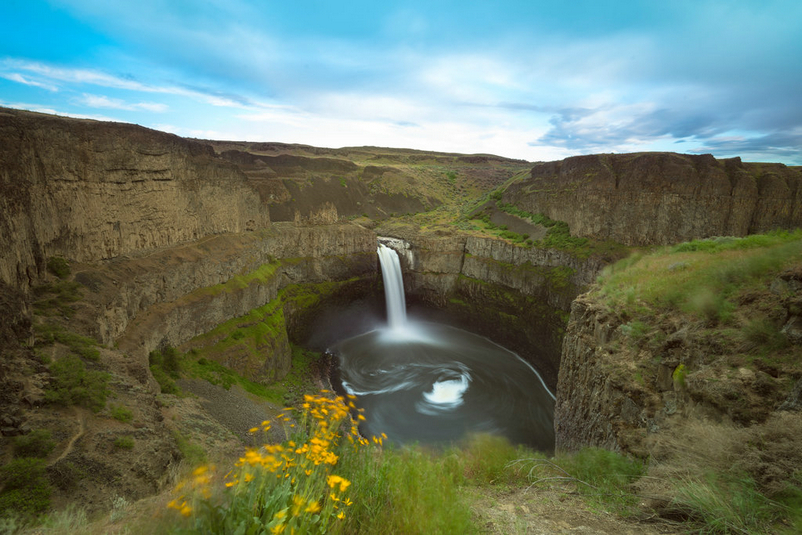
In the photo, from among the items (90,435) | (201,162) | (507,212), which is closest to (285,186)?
(201,162)

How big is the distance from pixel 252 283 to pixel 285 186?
24839mm

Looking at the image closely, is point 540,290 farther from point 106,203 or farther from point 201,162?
point 106,203

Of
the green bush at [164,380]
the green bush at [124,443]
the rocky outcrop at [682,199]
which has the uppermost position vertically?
the rocky outcrop at [682,199]

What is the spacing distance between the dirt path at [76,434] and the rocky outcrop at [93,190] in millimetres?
5031

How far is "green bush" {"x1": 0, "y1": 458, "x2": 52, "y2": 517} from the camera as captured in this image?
6437 mm

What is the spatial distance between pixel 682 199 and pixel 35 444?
33070 millimetres

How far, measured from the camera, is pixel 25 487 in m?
6.78

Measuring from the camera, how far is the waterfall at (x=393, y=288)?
117ft

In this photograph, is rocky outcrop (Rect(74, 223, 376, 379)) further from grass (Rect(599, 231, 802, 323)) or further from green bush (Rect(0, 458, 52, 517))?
grass (Rect(599, 231, 802, 323))

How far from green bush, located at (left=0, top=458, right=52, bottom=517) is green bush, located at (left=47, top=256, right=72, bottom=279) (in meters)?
9.67

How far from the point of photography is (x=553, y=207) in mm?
36688

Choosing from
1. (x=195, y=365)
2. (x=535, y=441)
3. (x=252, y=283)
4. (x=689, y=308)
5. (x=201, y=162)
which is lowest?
(x=535, y=441)

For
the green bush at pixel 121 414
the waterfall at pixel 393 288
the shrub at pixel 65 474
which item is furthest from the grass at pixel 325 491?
the waterfall at pixel 393 288

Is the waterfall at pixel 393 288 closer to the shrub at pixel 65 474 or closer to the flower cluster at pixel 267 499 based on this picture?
the shrub at pixel 65 474
